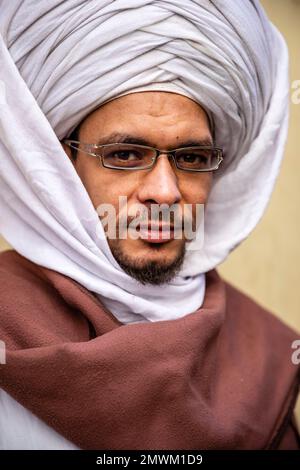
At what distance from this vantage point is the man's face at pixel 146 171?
142cm

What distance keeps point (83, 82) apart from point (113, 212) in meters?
0.33

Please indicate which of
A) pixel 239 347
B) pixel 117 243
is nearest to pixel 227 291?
pixel 239 347

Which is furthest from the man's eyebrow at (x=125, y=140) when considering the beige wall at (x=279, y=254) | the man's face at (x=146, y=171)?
the beige wall at (x=279, y=254)

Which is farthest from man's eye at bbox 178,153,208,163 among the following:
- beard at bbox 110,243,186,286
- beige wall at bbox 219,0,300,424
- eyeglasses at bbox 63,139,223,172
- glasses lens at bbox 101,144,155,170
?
beige wall at bbox 219,0,300,424

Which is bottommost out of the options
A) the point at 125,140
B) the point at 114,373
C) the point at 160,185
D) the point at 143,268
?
the point at 114,373

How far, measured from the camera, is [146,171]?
1454mm

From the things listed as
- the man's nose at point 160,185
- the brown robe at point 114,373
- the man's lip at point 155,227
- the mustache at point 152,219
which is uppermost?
the man's nose at point 160,185

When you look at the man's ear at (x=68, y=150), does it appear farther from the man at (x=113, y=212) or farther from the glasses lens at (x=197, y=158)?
the glasses lens at (x=197, y=158)

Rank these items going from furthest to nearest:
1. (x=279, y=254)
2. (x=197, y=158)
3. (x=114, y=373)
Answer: (x=279, y=254), (x=197, y=158), (x=114, y=373)

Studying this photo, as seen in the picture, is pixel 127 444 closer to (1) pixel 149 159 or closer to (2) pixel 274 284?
(1) pixel 149 159

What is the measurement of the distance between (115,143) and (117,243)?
0.82 feet

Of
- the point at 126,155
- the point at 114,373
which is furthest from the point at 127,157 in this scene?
the point at 114,373

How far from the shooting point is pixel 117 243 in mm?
1481

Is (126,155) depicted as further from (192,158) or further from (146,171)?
(192,158)
